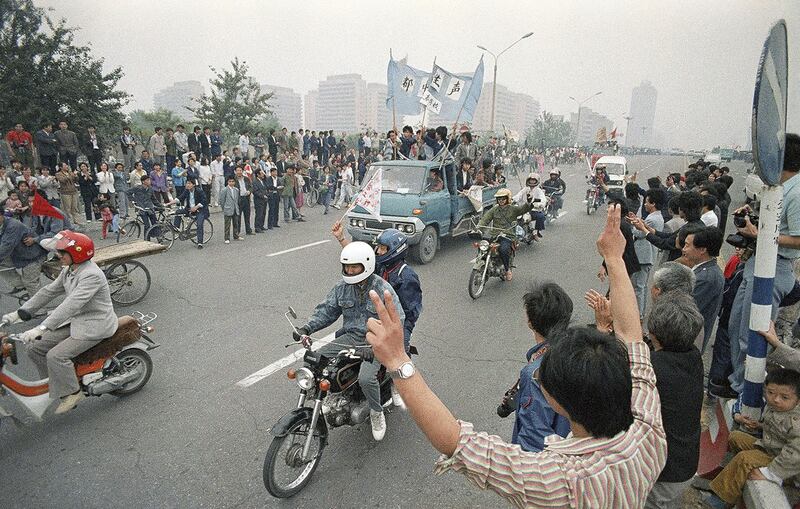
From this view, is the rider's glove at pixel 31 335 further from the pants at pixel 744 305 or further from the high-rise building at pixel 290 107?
the high-rise building at pixel 290 107

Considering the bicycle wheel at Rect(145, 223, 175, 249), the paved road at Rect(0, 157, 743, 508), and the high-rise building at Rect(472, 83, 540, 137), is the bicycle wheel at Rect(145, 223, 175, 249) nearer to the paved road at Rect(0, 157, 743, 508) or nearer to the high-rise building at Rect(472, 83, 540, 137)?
the paved road at Rect(0, 157, 743, 508)

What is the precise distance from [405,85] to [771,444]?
13680 mm

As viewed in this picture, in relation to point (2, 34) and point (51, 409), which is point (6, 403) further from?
point (2, 34)

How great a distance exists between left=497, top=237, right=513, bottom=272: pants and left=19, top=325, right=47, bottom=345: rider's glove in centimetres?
637

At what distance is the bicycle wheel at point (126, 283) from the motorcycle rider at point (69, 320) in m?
2.80

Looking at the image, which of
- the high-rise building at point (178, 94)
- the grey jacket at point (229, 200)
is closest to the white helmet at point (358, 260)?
the grey jacket at point (229, 200)

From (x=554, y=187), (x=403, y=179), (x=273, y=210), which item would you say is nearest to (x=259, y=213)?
(x=273, y=210)

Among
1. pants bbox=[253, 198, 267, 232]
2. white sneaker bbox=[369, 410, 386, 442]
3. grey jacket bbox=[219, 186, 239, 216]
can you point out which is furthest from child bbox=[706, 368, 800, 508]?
pants bbox=[253, 198, 267, 232]

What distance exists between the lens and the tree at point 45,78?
50.4 ft

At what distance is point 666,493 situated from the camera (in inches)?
92.0

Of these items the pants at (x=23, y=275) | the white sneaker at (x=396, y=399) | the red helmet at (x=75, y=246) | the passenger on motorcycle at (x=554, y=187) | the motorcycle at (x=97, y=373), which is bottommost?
the white sneaker at (x=396, y=399)

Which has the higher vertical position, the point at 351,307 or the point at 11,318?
the point at 351,307

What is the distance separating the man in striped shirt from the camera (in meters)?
1.27

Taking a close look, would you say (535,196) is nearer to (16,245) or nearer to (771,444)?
(771,444)
